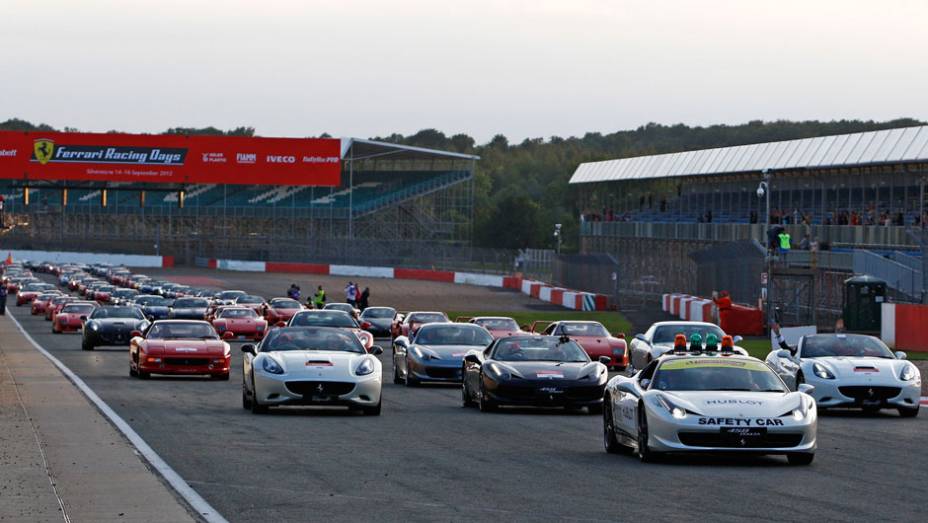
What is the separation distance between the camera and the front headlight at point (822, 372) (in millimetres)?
22972

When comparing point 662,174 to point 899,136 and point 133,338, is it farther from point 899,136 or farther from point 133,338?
point 133,338

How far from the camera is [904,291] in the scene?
44062 mm

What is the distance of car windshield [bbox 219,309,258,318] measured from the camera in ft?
157

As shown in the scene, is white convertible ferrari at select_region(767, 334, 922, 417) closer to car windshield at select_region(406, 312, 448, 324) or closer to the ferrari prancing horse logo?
car windshield at select_region(406, 312, 448, 324)

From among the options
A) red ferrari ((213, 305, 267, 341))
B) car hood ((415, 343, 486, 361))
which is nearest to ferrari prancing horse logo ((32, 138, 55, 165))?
red ferrari ((213, 305, 267, 341))

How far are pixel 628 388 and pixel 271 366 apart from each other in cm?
663

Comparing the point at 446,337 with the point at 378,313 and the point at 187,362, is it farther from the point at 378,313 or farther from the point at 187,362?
the point at 378,313

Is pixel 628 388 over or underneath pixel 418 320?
over

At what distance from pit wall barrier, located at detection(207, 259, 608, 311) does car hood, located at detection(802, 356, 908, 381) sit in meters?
42.1

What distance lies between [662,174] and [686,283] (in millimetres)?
18568

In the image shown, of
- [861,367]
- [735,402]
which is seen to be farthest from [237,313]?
[735,402]

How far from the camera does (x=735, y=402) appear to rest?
15.1 meters

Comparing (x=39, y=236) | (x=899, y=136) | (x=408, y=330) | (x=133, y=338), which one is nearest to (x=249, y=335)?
(x=408, y=330)

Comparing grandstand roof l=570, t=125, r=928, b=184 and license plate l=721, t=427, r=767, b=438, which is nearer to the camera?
license plate l=721, t=427, r=767, b=438
